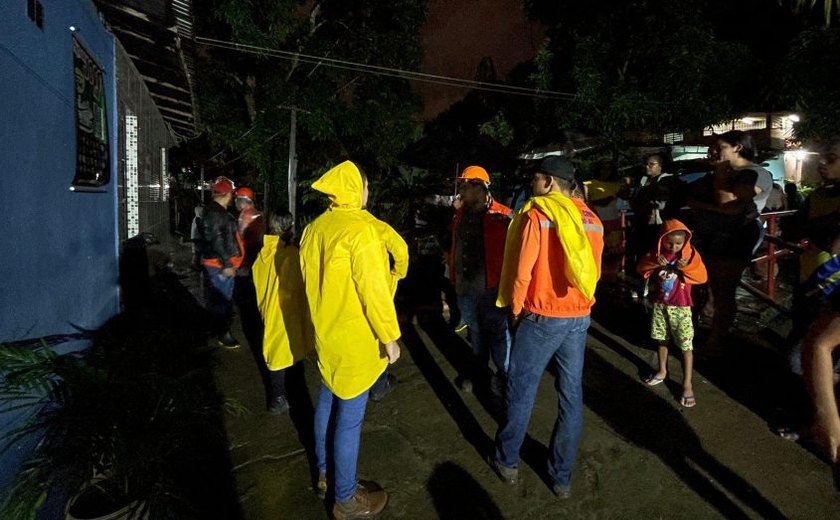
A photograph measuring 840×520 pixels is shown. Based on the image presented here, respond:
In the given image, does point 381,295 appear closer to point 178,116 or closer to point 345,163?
point 345,163

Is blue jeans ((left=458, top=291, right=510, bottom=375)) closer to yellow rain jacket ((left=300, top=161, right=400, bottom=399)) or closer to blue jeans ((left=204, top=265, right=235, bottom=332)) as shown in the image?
yellow rain jacket ((left=300, top=161, right=400, bottom=399))

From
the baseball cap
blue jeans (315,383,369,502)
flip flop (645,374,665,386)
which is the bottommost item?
flip flop (645,374,665,386)

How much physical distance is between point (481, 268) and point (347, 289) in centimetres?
189

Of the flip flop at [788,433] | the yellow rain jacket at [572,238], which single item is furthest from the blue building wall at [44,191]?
the flip flop at [788,433]

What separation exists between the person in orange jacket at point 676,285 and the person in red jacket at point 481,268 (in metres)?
1.39

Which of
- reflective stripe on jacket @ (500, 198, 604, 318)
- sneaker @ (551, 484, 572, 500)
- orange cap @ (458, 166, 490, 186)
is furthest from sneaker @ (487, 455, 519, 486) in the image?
orange cap @ (458, 166, 490, 186)

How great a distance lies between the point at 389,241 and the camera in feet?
11.9

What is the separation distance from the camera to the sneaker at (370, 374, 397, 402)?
4.34 metres

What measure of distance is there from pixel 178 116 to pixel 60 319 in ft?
26.1

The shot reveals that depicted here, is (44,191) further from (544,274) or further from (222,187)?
(544,274)

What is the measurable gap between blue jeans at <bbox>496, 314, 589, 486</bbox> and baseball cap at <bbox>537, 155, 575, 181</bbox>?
33.3 inches

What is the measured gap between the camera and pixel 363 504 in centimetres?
284

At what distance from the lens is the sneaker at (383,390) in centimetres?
434

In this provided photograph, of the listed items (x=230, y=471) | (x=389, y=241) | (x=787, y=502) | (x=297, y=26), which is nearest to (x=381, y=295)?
(x=389, y=241)
